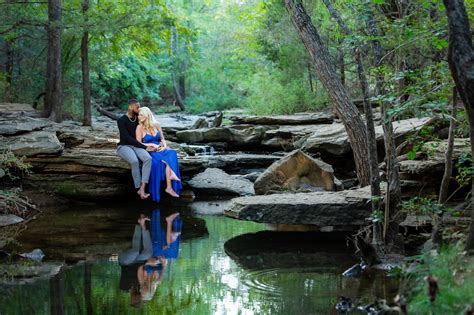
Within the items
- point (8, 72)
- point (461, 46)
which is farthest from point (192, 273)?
point (8, 72)

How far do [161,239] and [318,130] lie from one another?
19.7ft

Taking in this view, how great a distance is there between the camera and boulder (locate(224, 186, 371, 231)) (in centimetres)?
872

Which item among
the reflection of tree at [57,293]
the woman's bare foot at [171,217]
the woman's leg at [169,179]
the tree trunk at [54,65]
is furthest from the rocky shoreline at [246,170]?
the reflection of tree at [57,293]

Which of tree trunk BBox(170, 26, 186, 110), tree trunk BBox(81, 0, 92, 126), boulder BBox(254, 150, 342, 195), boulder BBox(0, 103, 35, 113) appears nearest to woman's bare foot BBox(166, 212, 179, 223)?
boulder BBox(254, 150, 342, 195)

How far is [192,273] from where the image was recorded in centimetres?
709

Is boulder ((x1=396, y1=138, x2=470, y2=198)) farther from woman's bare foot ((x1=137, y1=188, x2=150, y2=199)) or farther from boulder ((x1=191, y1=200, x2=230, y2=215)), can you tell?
woman's bare foot ((x1=137, y1=188, x2=150, y2=199))

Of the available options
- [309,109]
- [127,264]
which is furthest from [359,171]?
[309,109]

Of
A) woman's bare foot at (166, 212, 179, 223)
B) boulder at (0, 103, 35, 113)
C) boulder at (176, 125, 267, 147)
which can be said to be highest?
boulder at (0, 103, 35, 113)

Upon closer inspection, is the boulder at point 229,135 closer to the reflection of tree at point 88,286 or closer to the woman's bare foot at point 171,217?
the woman's bare foot at point 171,217

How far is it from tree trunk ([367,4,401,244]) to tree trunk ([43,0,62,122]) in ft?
32.5

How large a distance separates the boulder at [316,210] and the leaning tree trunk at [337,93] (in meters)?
1.33

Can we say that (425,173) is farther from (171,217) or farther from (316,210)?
(171,217)

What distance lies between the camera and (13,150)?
12.1m

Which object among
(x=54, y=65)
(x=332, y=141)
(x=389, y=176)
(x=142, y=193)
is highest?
(x=54, y=65)
